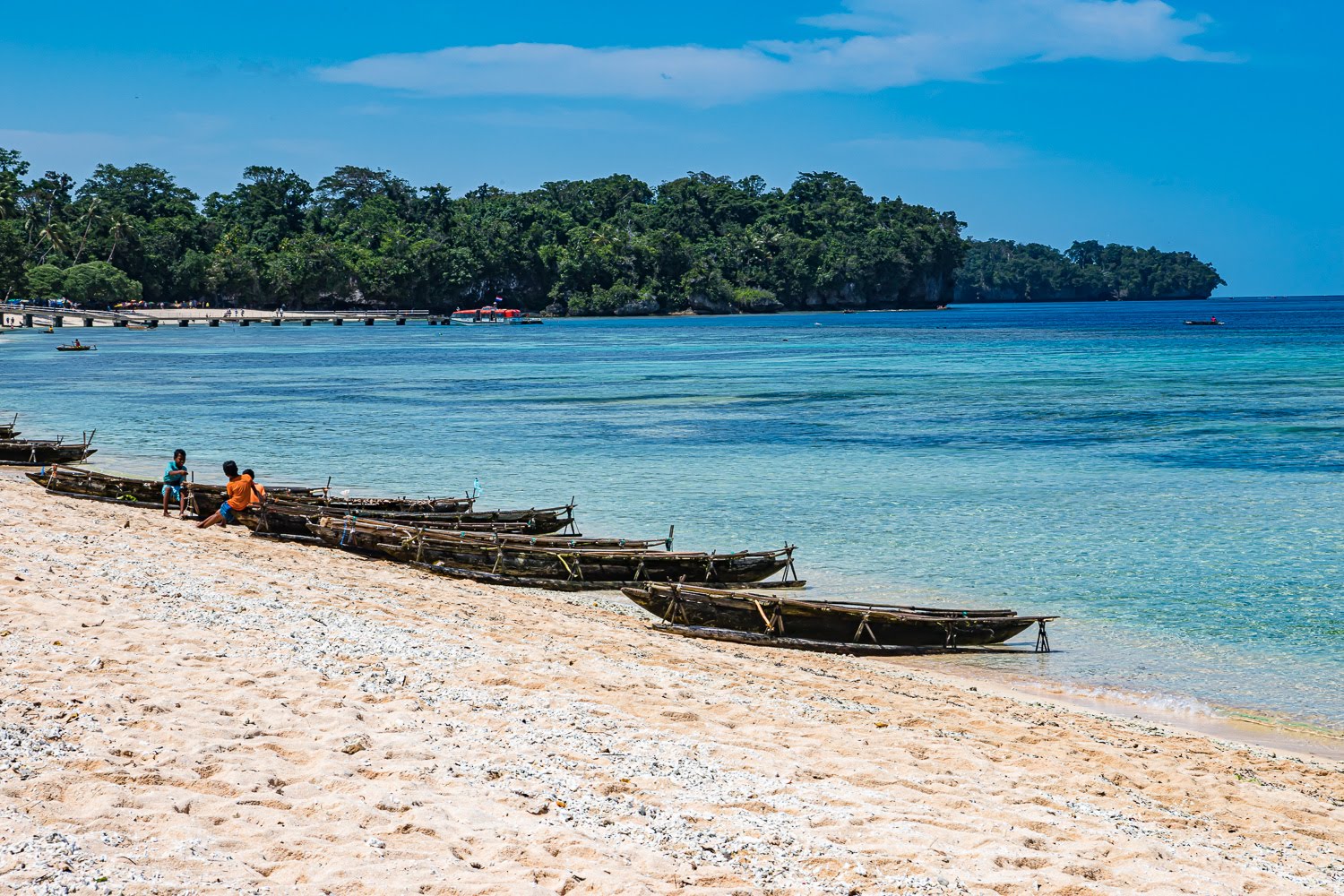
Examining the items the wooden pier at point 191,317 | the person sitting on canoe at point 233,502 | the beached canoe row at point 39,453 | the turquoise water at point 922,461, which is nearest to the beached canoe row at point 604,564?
the person sitting on canoe at point 233,502

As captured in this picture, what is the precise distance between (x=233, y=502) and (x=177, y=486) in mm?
1791

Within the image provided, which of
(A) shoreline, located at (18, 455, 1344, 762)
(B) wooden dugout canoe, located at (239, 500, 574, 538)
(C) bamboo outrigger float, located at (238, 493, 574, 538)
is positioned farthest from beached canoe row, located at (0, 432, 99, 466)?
(A) shoreline, located at (18, 455, 1344, 762)

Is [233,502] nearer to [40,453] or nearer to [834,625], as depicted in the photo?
[834,625]

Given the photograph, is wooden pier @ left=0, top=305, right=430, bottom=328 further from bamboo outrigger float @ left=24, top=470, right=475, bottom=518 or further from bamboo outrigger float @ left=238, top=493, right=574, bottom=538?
bamboo outrigger float @ left=238, top=493, right=574, bottom=538

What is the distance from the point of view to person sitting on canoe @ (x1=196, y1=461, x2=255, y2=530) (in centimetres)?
1884

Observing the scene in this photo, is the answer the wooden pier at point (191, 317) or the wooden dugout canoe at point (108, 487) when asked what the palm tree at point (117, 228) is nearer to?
the wooden pier at point (191, 317)

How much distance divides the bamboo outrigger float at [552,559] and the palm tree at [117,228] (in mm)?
135342

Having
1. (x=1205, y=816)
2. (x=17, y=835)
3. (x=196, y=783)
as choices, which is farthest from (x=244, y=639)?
(x=1205, y=816)

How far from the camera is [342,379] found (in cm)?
6025

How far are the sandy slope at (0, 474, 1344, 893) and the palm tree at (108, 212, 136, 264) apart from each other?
457 ft

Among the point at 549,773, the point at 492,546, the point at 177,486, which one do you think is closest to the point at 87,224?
the point at 177,486

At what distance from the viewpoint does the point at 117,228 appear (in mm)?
136250

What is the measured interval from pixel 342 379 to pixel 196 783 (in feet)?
180

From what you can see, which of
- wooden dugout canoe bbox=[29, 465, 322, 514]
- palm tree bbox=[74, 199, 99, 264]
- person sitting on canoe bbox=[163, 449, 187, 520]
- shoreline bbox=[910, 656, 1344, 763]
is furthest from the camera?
palm tree bbox=[74, 199, 99, 264]
